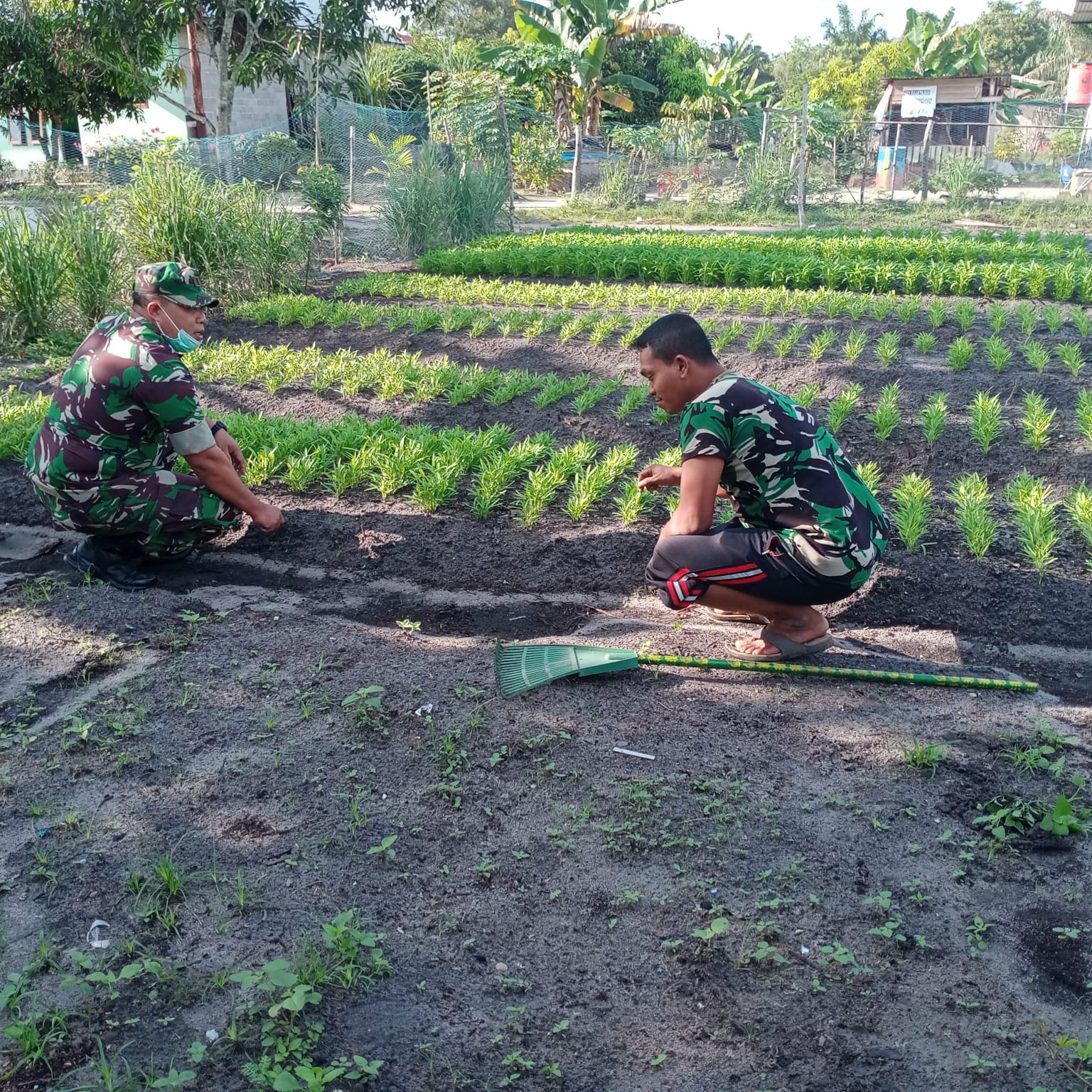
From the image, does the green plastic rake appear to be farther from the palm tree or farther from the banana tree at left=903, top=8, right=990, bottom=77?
the palm tree

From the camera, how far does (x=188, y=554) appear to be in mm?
4773

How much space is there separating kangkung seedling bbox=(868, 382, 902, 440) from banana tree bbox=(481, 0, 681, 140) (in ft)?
76.5

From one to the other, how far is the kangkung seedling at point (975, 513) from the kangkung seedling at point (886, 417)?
662 millimetres

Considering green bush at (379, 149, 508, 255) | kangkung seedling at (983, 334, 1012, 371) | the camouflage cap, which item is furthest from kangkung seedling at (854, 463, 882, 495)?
green bush at (379, 149, 508, 255)

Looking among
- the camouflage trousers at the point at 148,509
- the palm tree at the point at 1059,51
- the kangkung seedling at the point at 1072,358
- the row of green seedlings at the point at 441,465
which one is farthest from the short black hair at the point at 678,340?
the palm tree at the point at 1059,51

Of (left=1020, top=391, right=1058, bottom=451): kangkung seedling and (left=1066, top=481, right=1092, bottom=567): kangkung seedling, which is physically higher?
(left=1020, top=391, right=1058, bottom=451): kangkung seedling

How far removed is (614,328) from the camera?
28.0 ft

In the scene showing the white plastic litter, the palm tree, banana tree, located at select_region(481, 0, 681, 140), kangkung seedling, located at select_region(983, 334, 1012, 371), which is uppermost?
the palm tree

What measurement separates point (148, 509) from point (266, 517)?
52cm

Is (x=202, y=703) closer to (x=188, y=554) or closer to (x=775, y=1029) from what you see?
(x=188, y=554)

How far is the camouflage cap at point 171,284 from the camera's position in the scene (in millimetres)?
4152

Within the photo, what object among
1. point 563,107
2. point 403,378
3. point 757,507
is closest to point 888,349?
point 403,378

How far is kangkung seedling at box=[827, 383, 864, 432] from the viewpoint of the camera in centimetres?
612

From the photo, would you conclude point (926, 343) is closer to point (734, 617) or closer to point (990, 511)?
point (990, 511)
